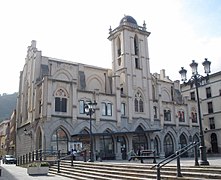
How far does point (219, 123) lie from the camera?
176 ft

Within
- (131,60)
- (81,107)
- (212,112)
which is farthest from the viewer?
(212,112)

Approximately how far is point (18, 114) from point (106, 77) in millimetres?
16170

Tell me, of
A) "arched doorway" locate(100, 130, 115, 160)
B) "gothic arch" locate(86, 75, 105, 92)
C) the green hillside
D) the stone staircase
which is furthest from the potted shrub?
the green hillside

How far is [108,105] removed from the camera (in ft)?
135

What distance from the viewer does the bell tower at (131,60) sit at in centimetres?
4556

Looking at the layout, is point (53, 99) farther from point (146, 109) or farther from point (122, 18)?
point (122, 18)

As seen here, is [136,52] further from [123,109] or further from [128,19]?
[123,109]

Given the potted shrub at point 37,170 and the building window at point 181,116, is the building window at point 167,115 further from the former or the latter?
the potted shrub at point 37,170

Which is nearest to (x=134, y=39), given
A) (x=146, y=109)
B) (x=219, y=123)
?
(x=146, y=109)

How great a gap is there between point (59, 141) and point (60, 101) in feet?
17.0

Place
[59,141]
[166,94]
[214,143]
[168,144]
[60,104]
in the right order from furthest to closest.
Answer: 1. [166,94]
2. [214,143]
3. [168,144]
4. [60,104]
5. [59,141]

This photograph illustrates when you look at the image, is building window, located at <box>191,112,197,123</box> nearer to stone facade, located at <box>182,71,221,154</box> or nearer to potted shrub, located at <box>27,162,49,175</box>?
stone facade, located at <box>182,71,221,154</box>

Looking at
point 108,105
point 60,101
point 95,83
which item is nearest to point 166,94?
point 95,83

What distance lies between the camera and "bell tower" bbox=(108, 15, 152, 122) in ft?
149
